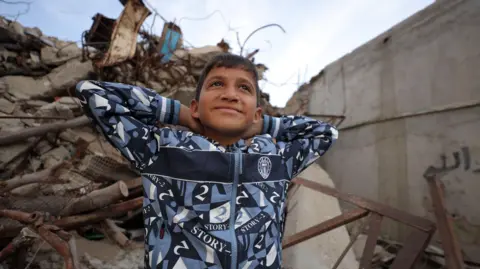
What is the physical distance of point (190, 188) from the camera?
1.13 metres

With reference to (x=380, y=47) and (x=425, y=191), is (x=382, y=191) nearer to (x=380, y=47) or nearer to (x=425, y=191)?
(x=425, y=191)

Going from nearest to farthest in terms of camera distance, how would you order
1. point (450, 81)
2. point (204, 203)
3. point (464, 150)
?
point (204, 203) → point (464, 150) → point (450, 81)

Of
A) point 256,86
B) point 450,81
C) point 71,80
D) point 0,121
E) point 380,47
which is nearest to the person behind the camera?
point 256,86

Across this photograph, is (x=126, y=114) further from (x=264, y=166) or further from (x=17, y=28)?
(x=17, y=28)

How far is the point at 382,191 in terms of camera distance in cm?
475

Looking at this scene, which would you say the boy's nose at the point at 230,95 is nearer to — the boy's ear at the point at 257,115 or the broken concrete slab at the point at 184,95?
the boy's ear at the point at 257,115

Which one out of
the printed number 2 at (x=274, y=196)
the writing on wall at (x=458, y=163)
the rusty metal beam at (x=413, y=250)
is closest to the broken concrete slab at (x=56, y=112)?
the printed number 2 at (x=274, y=196)

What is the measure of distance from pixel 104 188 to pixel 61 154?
2.38m

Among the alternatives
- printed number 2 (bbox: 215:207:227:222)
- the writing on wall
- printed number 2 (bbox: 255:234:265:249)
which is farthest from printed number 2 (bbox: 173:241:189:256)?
the writing on wall

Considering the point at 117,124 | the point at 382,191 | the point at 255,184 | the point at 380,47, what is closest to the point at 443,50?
the point at 380,47

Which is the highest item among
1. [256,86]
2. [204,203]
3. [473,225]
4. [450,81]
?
[450,81]

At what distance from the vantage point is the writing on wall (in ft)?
11.5

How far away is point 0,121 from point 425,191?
6973 mm

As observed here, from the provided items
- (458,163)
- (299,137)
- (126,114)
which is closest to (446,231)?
(458,163)
